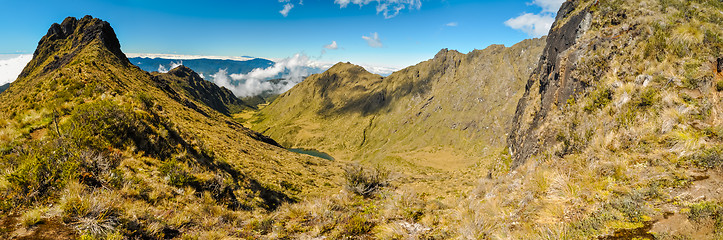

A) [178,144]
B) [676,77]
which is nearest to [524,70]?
[676,77]

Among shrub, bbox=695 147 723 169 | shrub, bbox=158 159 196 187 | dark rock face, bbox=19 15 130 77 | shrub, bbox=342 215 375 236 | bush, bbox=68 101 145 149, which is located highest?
dark rock face, bbox=19 15 130 77

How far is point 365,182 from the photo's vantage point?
12570mm

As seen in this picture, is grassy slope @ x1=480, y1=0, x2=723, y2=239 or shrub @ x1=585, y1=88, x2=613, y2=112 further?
shrub @ x1=585, y1=88, x2=613, y2=112

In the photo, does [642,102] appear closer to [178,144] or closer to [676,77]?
[676,77]

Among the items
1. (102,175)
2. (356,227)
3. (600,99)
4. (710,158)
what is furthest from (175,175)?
(600,99)

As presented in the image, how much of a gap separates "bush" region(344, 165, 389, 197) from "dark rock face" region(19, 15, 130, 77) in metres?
90.5

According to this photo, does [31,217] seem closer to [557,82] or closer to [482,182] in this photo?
[482,182]

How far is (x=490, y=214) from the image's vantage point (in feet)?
23.2

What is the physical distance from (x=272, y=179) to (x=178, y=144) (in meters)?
10.7

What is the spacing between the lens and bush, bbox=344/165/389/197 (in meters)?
11.7

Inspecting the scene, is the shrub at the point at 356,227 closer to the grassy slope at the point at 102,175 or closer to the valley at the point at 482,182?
the valley at the point at 482,182

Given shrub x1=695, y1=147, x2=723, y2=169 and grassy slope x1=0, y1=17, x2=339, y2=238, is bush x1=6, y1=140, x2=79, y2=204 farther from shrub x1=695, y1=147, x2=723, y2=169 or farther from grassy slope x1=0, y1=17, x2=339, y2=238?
shrub x1=695, y1=147, x2=723, y2=169

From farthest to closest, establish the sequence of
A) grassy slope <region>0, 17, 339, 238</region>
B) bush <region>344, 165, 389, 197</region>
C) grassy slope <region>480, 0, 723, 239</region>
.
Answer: bush <region>344, 165, 389, 197</region> < grassy slope <region>0, 17, 339, 238</region> < grassy slope <region>480, 0, 723, 239</region>

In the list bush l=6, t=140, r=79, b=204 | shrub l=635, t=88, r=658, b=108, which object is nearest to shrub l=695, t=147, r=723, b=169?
shrub l=635, t=88, r=658, b=108
